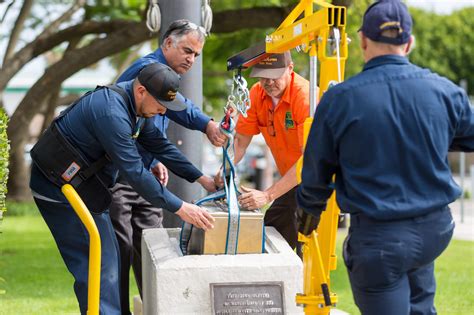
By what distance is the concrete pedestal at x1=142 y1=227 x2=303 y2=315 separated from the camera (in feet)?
17.6

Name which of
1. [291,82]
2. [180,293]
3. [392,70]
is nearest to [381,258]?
[392,70]

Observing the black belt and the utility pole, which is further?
the utility pole

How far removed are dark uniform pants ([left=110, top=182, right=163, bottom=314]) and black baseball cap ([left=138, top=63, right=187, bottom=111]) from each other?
161cm

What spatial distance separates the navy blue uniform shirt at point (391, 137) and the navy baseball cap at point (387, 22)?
0.09m

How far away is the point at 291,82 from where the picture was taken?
691 cm

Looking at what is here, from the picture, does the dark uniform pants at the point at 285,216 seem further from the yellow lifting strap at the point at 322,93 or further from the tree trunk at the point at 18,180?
the tree trunk at the point at 18,180

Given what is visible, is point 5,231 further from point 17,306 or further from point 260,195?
point 260,195

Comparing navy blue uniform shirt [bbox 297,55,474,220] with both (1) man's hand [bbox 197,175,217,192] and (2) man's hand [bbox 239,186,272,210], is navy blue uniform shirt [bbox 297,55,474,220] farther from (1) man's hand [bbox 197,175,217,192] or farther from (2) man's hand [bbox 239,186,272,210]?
(1) man's hand [bbox 197,175,217,192]

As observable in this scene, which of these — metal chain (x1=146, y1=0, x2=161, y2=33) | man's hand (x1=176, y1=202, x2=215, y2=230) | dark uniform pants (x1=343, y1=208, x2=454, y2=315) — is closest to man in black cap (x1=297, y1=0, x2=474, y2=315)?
dark uniform pants (x1=343, y1=208, x2=454, y2=315)

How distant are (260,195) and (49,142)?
4.48 ft

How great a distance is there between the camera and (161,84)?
211 inches

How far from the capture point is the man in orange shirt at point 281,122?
6699 millimetres

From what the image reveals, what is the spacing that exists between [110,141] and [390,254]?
1.91 m

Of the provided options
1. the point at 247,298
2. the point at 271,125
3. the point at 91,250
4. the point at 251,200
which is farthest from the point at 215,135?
the point at 91,250
